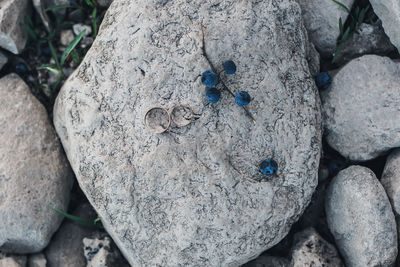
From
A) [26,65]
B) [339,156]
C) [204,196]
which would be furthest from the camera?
[26,65]

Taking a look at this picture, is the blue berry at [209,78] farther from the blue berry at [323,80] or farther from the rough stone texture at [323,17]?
the rough stone texture at [323,17]

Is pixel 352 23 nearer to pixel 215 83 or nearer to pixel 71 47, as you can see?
pixel 215 83

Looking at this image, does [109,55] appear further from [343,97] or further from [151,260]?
[343,97]

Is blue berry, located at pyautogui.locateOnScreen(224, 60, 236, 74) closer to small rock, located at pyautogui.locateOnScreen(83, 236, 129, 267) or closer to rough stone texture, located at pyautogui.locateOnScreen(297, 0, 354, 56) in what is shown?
rough stone texture, located at pyautogui.locateOnScreen(297, 0, 354, 56)

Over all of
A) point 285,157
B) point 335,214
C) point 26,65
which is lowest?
point 335,214

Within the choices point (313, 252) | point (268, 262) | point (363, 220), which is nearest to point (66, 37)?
point (268, 262)

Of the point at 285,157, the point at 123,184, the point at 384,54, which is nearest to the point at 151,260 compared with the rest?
the point at 123,184
